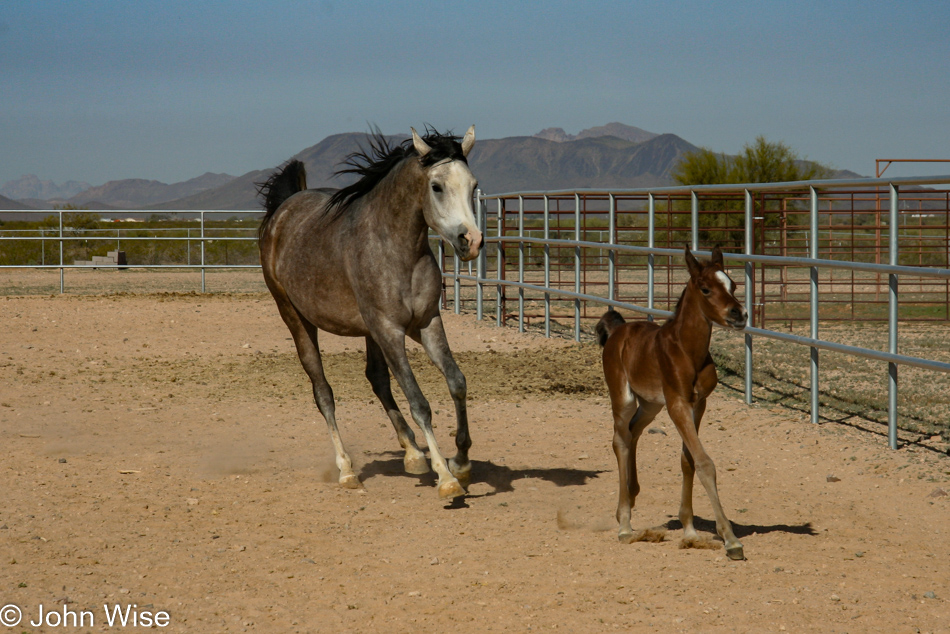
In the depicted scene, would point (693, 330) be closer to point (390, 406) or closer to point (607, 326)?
point (607, 326)

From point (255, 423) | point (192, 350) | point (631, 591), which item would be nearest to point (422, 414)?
point (631, 591)

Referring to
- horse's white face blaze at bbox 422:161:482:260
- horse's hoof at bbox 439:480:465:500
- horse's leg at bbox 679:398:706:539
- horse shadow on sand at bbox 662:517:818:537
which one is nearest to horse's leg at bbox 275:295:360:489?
horse's hoof at bbox 439:480:465:500

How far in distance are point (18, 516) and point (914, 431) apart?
220 inches

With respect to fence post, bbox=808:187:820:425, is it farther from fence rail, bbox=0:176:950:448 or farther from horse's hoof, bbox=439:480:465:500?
horse's hoof, bbox=439:480:465:500

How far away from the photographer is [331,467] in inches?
235

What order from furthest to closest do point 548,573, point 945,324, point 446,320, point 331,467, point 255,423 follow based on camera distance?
point 446,320, point 945,324, point 255,423, point 331,467, point 548,573

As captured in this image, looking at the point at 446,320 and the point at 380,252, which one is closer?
the point at 380,252

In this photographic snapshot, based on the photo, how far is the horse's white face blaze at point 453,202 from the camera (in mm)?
4934

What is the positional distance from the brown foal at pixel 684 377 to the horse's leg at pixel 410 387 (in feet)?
3.36

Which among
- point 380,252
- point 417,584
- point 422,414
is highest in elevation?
point 380,252

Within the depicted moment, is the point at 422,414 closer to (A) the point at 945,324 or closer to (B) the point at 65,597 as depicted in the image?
(B) the point at 65,597

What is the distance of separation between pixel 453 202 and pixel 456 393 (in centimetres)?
108

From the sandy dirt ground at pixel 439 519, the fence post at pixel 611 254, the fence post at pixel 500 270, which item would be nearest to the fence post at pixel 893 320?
the sandy dirt ground at pixel 439 519

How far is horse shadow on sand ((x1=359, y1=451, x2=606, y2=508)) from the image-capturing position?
5.50 meters
